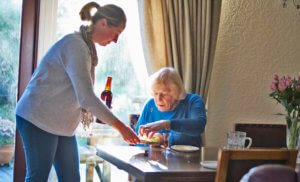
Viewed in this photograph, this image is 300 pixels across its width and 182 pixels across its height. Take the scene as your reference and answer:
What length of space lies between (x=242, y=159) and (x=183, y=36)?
186 cm

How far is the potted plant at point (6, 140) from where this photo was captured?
244 centimetres

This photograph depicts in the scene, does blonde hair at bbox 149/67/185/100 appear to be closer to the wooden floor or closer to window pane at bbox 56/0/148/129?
window pane at bbox 56/0/148/129

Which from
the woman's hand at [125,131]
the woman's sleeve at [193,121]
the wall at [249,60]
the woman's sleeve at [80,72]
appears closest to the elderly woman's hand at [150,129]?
the woman's sleeve at [193,121]

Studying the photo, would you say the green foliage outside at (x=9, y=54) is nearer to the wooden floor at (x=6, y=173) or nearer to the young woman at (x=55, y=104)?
the wooden floor at (x=6, y=173)

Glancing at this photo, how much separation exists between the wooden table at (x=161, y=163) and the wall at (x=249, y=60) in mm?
1192

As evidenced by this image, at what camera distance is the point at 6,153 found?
2.45 meters

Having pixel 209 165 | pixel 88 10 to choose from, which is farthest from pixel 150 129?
pixel 88 10

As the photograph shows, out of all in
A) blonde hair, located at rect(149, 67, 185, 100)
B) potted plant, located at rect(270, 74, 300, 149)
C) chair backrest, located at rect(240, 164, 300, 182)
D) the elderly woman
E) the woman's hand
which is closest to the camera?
chair backrest, located at rect(240, 164, 300, 182)

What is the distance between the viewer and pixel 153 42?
2768 mm

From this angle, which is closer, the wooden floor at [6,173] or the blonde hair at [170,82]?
the blonde hair at [170,82]

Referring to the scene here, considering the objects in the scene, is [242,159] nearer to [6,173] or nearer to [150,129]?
[150,129]

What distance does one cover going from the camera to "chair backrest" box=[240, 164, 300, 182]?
89 cm

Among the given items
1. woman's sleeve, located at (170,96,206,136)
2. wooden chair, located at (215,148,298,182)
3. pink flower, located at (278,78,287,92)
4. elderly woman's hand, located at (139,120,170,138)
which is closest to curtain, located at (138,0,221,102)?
woman's sleeve, located at (170,96,206,136)

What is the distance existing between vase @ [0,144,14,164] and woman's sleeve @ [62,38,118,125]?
4.11ft
